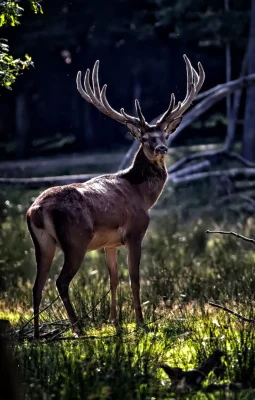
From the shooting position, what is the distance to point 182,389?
5.31 meters

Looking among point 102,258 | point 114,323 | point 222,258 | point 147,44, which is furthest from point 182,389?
point 147,44

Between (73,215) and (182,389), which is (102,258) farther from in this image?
(182,389)

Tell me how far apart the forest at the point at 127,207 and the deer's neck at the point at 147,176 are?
0.07 ft

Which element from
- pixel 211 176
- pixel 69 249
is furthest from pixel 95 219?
pixel 211 176

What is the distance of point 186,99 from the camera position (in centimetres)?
884

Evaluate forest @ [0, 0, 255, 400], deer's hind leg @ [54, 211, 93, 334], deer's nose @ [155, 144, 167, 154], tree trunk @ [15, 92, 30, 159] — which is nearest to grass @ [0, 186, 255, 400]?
forest @ [0, 0, 255, 400]

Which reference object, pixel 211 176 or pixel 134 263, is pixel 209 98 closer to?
pixel 211 176

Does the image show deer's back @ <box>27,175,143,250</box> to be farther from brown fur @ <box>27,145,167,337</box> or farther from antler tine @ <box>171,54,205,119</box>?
antler tine @ <box>171,54,205,119</box>

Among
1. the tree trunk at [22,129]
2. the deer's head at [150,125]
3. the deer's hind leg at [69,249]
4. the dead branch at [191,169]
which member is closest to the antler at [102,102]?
the deer's head at [150,125]

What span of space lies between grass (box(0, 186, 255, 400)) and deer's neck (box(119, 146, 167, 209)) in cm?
105

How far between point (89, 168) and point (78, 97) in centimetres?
832

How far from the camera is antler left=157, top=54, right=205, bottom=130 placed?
8.38m

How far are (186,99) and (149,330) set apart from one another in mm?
2816

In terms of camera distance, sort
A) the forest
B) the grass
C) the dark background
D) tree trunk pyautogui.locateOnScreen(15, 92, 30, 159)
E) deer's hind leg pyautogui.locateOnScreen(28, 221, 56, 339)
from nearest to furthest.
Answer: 1. the grass
2. the forest
3. deer's hind leg pyautogui.locateOnScreen(28, 221, 56, 339)
4. the dark background
5. tree trunk pyautogui.locateOnScreen(15, 92, 30, 159)
